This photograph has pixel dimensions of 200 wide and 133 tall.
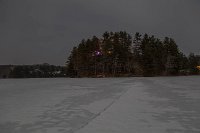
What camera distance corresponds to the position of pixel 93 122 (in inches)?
259

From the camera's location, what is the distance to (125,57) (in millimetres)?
79188

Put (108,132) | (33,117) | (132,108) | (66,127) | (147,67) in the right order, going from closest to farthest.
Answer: (108,132) → (66,127) → (33,117) → (132,108) → (147,67)

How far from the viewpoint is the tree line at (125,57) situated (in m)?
77.8

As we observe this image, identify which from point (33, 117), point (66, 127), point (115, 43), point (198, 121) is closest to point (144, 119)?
point (198, 121)

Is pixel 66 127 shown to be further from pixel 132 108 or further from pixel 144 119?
pixel 132 108

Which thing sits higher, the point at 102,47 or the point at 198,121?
the point at 102,47

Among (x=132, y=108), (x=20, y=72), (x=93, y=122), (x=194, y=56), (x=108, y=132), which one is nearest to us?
(x=108, y=132)

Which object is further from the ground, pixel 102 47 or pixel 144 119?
pixel 102 47

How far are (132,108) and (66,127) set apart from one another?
3.33m

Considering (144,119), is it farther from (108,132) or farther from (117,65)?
(117,65)

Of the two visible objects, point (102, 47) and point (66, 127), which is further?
point (102, 47)

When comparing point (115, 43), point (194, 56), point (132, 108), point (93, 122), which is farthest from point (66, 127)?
point (194, 56)

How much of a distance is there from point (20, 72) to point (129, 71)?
4526 centimetres

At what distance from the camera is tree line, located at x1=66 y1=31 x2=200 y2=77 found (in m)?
77.8
